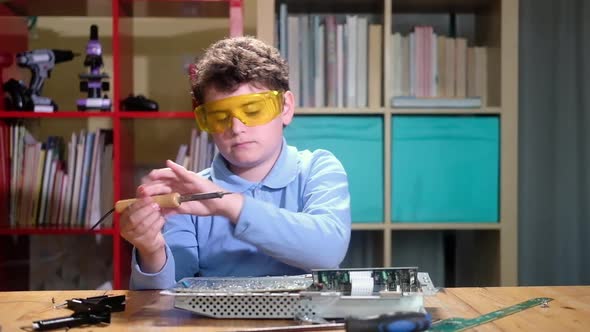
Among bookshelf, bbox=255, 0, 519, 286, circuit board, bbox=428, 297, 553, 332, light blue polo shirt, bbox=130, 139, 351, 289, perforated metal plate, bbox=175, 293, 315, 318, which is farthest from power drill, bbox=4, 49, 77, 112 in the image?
circuit board, bbox=428, 297, 553, 332

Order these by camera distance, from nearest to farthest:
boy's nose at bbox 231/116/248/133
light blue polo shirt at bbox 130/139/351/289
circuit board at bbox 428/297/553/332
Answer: circuit board at bbox 428/297/553/332
light blue polo shirt at bbox 130/139/351/289
boy's nose at bbox 231/116/248/133

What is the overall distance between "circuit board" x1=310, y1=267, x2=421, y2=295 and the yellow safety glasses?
0.50m

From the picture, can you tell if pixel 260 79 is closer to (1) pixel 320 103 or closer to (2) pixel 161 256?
(2) pixel 161 256

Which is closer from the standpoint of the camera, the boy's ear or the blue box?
the boy's ear

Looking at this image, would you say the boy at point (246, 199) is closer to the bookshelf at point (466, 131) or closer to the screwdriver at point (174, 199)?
the screwdriver at point (174, 199)

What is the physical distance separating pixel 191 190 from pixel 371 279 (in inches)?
13.6

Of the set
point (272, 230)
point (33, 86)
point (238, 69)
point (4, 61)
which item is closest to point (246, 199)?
point (272, 230)

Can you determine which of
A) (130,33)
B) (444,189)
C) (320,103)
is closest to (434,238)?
(444,189)

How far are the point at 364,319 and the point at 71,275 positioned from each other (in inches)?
87.6

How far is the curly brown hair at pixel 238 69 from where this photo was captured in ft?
4.69

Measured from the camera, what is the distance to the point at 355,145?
2.44m

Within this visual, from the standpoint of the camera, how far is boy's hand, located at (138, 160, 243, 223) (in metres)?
1.12

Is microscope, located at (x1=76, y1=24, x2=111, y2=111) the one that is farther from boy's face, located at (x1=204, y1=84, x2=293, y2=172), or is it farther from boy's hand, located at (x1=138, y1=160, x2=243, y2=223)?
boy's hand, located at (x1=138, y1=160, x2=243, y2=223)

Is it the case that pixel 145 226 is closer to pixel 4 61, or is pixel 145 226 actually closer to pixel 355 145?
pixel 355 145
